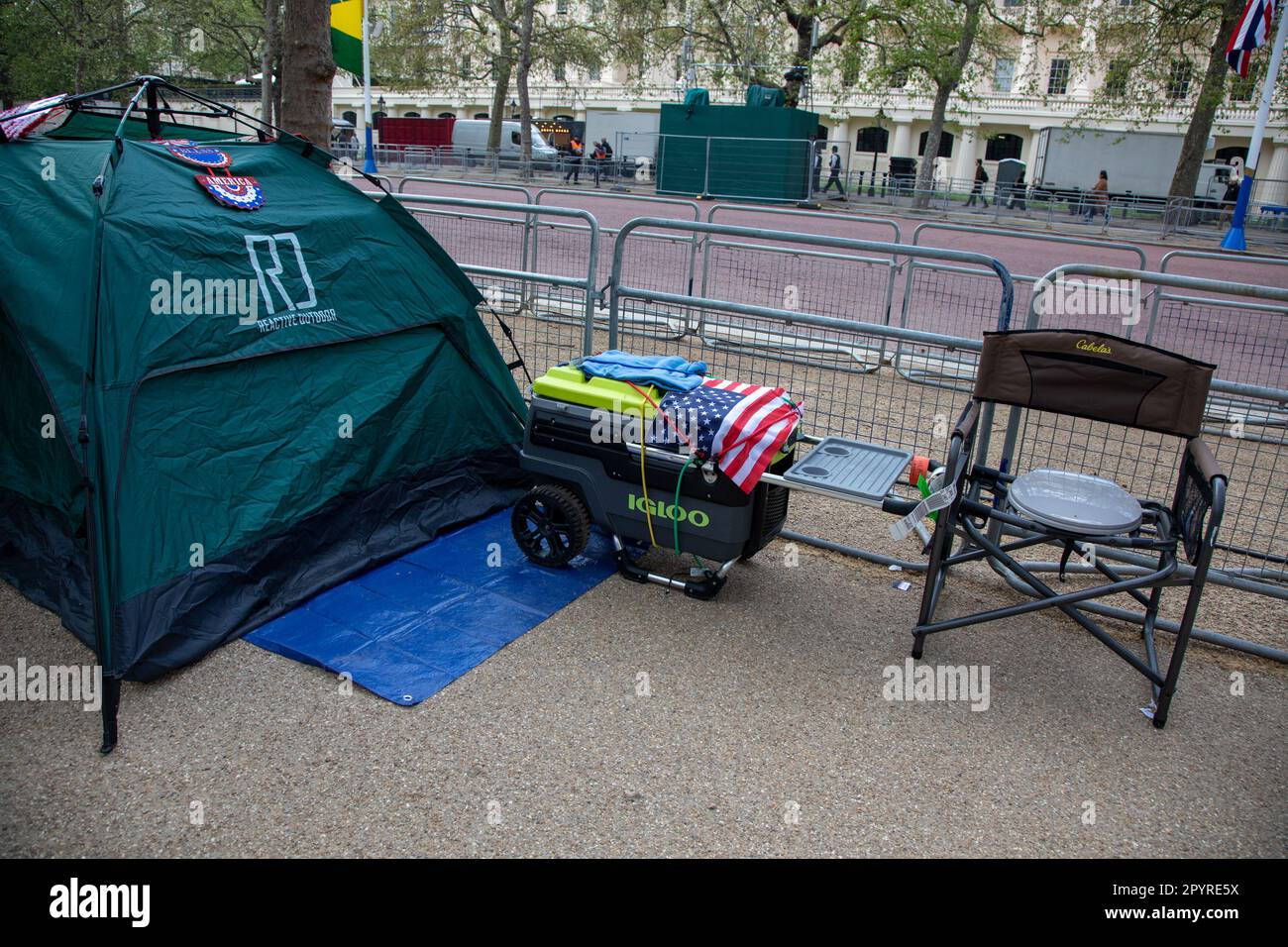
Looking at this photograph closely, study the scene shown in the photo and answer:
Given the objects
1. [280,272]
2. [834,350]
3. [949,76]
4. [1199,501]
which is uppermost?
[949,76]

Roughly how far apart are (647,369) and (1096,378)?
81.0 inches

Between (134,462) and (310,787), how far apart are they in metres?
1.61

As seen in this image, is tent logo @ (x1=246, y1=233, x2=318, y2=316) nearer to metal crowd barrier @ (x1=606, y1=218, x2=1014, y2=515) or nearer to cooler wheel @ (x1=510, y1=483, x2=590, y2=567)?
cooler wheel @ (x1=510, y1=483, x2=590, y2=567)

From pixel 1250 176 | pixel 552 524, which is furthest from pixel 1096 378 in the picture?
pixel 1250 176

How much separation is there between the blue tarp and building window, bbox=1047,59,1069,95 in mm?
48849

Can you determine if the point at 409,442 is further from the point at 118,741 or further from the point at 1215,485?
the point at 1215,485

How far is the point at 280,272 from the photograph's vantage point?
4.55m

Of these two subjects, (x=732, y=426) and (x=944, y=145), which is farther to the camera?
(x=944, y=145)

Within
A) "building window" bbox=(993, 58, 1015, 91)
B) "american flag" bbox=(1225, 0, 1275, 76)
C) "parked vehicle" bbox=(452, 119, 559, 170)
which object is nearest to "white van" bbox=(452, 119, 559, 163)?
"parked vehicle" bbox=(452, 119, 559, 170)

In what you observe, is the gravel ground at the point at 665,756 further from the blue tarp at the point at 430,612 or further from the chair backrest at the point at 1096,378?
the chair backrest at the point at 1096,378

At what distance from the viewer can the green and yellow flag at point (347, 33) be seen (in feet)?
34.5

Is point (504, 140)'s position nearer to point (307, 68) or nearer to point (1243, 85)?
point (1243, 85)

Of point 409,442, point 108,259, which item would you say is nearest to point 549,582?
point 409,442

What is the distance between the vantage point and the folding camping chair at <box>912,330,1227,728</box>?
3730mm
